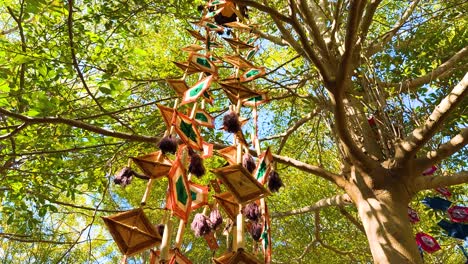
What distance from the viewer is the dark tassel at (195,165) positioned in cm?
107

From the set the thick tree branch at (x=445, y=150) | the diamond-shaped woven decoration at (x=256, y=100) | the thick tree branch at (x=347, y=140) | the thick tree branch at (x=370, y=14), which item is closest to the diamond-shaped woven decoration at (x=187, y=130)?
the diamond-shaped woven decoration at (x=256, y=100)

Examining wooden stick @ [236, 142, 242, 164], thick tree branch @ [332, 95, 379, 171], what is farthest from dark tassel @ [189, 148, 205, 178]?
thick tree branch @ [332, 95, 379, 171]

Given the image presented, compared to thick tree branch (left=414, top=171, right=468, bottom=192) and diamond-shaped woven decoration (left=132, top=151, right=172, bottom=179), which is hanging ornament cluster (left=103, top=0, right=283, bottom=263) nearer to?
diamond-shaped woven decoration (left=132, top=151, right=172, bottom=179)

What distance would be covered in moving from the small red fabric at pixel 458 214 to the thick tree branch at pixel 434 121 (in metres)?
0.99

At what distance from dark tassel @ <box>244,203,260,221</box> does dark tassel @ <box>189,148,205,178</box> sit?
0.17m

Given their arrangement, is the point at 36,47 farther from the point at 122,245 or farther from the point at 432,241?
the point at 432,241

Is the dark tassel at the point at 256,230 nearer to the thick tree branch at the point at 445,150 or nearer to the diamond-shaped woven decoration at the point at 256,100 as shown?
the diamond-shaped woven decoration at the point at 256,100

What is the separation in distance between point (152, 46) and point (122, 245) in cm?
604

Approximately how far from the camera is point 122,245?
2.97 feet

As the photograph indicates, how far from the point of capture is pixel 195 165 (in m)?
1.07

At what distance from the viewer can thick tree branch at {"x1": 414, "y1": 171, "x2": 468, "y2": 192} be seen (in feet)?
8.28

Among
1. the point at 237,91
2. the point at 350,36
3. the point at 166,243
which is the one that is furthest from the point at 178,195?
the point at 350,36

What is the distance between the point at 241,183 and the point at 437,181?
2.15m

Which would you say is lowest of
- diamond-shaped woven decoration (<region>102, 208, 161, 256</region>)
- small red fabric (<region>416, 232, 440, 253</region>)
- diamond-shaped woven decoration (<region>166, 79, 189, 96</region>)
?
diamond-shaped woven decoration (<region>102, 208, 161, 256</region>)
